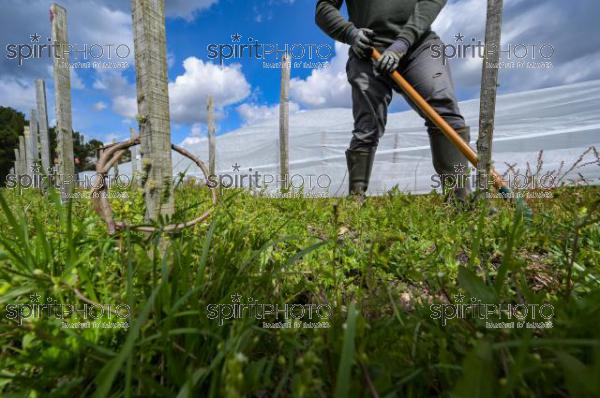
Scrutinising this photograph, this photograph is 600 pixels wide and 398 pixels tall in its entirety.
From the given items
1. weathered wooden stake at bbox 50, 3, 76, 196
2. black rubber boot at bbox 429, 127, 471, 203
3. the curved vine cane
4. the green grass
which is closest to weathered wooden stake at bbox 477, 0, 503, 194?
black rubber boot at bbox 429, 127, 471, 203

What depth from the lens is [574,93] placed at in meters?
8.52

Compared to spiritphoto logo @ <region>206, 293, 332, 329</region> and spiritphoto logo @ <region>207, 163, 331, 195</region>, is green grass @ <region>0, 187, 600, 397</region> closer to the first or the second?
spiritphoto logo @ <region>206, 293, 332, 329</region>

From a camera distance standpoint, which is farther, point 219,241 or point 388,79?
point 388,79

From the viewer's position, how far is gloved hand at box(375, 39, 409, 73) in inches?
107

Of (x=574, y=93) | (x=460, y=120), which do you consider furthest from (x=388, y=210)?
(x=574, y=93)

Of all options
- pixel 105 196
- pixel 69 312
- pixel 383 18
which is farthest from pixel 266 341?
pixel 383 18

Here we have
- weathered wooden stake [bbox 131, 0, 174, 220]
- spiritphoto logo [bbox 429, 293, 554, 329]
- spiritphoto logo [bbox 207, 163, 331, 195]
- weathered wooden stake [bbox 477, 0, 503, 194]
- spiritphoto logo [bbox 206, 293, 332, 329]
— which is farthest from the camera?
weathered wooden stake [bbox 477, 0, 503, 194]

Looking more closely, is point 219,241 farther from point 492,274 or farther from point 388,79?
point 388,79

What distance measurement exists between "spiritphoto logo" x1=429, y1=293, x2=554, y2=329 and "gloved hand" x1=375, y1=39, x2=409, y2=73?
2374 mm

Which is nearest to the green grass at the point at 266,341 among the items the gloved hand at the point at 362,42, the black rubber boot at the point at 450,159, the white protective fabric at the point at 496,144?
the black rubber boot at the point at 450,159

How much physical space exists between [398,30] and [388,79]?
46 cm

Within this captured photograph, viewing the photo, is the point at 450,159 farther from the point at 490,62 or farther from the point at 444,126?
the point at 490,62

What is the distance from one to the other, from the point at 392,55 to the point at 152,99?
2186mm

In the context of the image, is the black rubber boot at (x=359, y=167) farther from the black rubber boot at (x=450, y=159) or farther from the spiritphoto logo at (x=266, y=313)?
the spiritphoto logo at (x=266, y=313)
